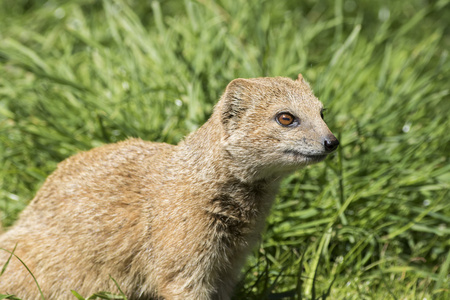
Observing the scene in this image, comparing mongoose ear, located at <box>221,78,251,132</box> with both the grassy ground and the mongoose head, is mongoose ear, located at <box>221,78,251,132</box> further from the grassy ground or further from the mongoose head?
the grassy ground

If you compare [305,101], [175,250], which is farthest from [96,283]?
[305,101]

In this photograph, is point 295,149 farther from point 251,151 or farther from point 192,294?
point 192,294

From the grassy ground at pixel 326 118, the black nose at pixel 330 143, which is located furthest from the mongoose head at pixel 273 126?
the grassy ground at pixel 326 118

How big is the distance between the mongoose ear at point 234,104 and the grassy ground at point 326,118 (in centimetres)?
95

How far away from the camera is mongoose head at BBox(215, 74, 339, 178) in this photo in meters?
2.76

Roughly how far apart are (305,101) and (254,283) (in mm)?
1166

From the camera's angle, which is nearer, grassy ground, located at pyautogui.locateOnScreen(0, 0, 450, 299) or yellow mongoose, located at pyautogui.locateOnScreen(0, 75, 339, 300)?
yellow mongoose, located at pyautogui.locateOnScreen(0, 75, 339, 300)

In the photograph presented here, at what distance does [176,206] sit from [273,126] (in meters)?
0.65

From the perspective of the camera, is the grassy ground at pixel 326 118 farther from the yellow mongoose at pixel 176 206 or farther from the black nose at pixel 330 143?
the black nose at pixel 330 143

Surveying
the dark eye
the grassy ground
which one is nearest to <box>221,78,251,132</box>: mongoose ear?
the dark eye

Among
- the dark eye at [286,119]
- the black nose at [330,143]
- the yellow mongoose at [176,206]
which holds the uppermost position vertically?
the dark eye at [286,119]

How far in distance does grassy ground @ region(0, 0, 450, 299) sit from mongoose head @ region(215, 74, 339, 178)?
0.84 meters

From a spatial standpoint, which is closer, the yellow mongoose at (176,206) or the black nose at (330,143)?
the black nose at (330,143)

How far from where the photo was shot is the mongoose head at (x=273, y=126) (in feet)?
9.04
